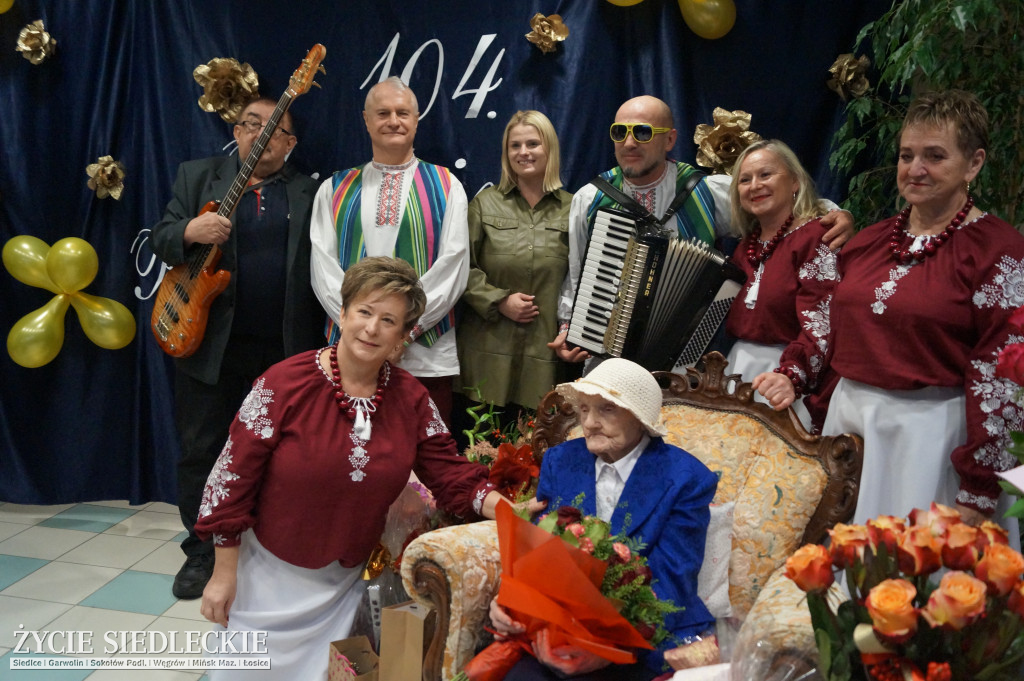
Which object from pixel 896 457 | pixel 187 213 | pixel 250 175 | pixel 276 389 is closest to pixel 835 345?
pixel 896 457

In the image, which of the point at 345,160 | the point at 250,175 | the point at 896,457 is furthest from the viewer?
the point at 345,160

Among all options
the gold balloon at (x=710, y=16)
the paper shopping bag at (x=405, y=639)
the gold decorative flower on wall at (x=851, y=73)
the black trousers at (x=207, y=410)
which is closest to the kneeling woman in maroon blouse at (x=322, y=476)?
the paper shopping bag at (x=405, y=639)

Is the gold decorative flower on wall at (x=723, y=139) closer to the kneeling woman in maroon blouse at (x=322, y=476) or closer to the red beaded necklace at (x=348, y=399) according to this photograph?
the kneeling woman in maroon blouse at (x=322, y=476)

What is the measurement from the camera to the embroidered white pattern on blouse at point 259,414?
2342mm

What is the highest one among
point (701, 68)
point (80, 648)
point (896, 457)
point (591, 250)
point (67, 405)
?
point (701, 68)

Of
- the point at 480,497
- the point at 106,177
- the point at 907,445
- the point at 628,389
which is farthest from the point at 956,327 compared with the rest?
the point at 106,177

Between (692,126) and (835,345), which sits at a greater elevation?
(692,126)

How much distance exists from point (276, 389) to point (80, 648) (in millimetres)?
1475

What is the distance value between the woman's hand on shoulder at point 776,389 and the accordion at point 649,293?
336 millimetres

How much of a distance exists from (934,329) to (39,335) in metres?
3.75

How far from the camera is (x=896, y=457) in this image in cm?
234

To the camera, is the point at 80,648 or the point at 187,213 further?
the point at 187,213

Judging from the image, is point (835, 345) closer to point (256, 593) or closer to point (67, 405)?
point (256, 593)

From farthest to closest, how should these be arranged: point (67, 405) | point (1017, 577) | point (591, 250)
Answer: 1. point (67, 405)
2. point (591, 250)
3. point (1017, 577)
